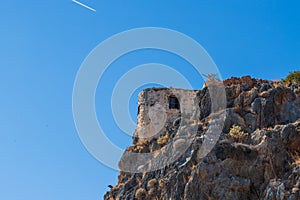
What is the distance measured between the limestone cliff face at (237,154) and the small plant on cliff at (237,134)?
0.69 feet

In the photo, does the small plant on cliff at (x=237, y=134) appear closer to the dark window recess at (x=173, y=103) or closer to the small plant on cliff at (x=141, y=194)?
the small plant on cliff at (x=141, y=194)

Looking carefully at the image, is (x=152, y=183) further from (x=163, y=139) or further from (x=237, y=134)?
(x=237, y=134)

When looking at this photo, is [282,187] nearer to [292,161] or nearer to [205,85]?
[292,161]

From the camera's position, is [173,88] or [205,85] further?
[173,88]

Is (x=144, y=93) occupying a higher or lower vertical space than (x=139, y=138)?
higher

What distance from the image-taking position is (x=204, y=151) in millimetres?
37312

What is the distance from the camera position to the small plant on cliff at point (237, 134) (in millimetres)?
37750

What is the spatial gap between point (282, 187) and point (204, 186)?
4694 millimetres

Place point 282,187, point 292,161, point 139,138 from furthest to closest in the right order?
point 139,138 < point 292,161 < point 282,187

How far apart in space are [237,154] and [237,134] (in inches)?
95.6

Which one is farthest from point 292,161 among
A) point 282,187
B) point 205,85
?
point 205,85

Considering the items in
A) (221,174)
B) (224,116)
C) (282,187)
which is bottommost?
(282,187)

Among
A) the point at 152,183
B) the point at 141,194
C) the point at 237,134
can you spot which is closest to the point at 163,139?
the point at 152,183

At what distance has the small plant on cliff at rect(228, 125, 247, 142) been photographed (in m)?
37.8
